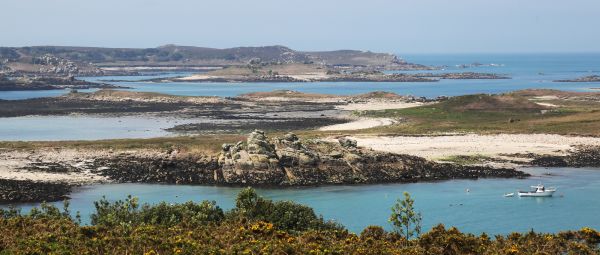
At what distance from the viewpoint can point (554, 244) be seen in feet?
78.3

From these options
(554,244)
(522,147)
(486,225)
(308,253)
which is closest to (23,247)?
(308,253)

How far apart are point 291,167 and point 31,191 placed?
1755 cm

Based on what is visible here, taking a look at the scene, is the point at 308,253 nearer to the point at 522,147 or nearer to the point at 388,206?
the point at 388,206

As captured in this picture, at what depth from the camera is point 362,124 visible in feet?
301

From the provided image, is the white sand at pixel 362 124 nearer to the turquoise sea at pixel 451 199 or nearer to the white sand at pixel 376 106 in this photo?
the white sand at pixel 376 106

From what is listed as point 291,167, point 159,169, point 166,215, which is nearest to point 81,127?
point 159,169

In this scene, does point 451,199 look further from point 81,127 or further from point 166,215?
point 81,127

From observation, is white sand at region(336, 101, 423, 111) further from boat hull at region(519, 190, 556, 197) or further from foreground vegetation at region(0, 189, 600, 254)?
foreground vegetation at region(0, 189, 600, 254)

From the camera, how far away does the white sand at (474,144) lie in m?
65.9

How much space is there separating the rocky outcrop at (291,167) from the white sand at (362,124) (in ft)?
86.8

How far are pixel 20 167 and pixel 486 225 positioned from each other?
34509 mm

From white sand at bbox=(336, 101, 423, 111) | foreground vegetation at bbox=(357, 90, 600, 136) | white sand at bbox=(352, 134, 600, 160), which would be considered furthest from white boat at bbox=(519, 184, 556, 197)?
white sand at bbox=(336, 101, 423, 111)

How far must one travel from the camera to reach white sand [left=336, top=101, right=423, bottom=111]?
11462 cm

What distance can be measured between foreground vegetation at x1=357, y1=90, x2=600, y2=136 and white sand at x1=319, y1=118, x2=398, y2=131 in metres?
2.65
